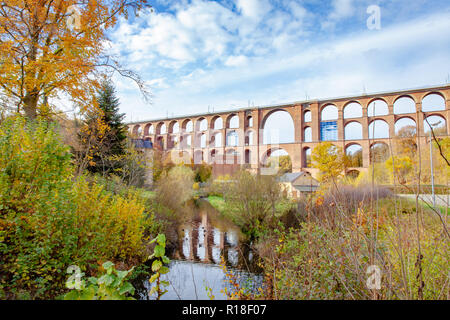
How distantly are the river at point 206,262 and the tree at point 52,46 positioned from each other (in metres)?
4.18

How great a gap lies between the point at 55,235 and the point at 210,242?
21.8 feet

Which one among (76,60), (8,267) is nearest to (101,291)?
(8,267)

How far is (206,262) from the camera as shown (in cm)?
695

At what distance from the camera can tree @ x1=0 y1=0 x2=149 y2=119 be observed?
4.64m

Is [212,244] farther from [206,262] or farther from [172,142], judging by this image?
[172,142]

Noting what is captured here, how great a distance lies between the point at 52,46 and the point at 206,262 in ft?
20.6

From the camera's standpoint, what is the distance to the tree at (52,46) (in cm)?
464

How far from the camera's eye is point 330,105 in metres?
31.9

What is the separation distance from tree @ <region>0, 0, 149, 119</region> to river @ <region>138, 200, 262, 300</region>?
13.7 feet

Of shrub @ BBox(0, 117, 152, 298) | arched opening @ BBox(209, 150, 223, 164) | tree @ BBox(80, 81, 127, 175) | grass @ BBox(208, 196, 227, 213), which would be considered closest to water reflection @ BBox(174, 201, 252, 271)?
grass @ BBox(208, 196, 227, 213)

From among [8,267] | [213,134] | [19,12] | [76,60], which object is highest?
[213,134]

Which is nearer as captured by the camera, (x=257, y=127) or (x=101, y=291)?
(x=101, y=291)
